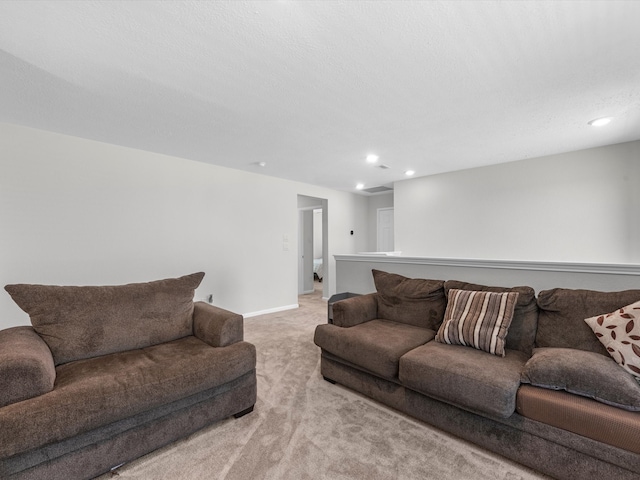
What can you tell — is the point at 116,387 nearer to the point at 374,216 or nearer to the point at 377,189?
the point at 377,189

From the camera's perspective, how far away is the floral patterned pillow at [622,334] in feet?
4.98

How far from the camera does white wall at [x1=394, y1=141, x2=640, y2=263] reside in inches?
139

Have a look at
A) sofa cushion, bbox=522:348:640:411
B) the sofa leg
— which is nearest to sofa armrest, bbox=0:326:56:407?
the sofa leg

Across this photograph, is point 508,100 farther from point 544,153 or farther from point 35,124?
point 35,124

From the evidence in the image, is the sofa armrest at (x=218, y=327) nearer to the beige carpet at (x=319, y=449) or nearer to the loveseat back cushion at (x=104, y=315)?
the loveseat back cushion at (x=104, y=315)

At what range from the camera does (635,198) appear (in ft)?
11.3

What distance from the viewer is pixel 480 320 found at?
6.88 ft

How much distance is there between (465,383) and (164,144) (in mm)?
3719

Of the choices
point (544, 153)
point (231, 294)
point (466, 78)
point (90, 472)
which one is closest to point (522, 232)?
point (544, 153)

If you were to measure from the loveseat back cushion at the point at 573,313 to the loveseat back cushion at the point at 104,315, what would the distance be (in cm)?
271

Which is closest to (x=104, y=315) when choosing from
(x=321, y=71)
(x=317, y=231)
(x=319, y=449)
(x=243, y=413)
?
(x=243, y=413)

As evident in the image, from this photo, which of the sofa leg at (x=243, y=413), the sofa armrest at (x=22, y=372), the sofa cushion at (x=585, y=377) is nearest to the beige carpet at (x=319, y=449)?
the sofa leg at (x=243, y=413)

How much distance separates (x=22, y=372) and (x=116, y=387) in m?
0.41

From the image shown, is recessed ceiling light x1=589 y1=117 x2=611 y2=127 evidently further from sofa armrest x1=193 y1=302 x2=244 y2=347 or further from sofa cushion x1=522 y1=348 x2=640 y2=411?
sofa armrest x1=193 y1=302 x2=244 y2=347
